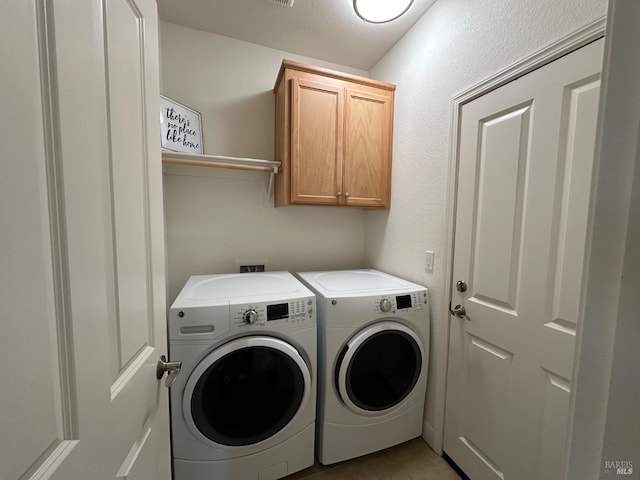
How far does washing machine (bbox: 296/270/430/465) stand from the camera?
1304mm

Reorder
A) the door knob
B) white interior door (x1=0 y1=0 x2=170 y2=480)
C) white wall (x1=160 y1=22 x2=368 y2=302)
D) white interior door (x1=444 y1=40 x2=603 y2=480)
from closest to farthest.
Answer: white interior door (x1=0 y1=0 x2=170 y2=480) < the door knob < white interior door (x1=444 y1=40 x2=603 y2=480) < white wall (x1=160 y1=22 x2=368 y2=302)

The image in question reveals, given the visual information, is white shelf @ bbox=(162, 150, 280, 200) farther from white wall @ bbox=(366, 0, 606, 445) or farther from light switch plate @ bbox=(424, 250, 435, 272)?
light switch plate @ bbox=(424, 250, 435, 272)

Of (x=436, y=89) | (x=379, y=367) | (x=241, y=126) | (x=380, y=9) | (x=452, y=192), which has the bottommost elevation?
(x=379, y=367)

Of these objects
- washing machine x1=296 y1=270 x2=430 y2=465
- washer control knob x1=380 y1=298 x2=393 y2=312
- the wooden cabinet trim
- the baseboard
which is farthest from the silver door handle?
the wooden cabinet trim

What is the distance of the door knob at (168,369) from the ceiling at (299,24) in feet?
6.19

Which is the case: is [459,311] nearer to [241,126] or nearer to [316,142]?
[316,142]

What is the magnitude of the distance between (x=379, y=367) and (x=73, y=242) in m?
1.43

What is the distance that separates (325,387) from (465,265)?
98 centimetres

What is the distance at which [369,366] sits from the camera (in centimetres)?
137

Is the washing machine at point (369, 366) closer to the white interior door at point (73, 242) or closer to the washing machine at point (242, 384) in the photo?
the washing machine at point (242, 384)

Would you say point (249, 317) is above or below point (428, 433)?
above

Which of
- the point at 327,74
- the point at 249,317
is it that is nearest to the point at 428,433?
the point at 249,317

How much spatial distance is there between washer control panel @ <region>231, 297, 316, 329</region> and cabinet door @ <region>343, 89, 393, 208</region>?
0.83 metres

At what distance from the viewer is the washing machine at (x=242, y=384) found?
1091 mm
